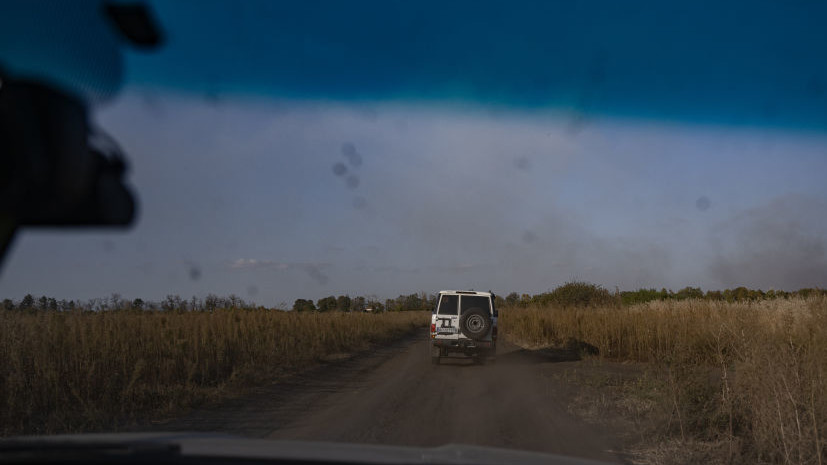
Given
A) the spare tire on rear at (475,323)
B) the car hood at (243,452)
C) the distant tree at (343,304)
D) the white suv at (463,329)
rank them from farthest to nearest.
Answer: the distant tree at (343,304) → the white suv at (463,329) → the spare tire on rear at (475,323) → the car hood at (243,452)

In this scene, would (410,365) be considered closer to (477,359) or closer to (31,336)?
(477,359)

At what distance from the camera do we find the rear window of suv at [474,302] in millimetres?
17125

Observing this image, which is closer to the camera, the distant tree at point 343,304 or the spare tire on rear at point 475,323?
the spare tire on rear at point 475,323

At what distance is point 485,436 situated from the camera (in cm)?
711

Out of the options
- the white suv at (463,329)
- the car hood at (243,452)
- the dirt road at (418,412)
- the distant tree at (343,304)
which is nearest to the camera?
the car hood at (243,452)

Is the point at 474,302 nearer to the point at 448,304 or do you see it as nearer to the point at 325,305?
the point at 448,304

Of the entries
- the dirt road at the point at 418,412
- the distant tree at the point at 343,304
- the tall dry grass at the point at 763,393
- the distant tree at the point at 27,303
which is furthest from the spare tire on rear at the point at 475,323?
the distant tree at the point at 343,304

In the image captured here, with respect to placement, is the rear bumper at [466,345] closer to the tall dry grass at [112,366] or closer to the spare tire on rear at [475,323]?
the spare tire on rear at [475,323]

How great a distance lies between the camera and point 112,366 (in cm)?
940

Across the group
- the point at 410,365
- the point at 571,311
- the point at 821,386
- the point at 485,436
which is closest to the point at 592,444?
the point at 485,436

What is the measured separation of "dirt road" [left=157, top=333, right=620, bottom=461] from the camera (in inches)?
273

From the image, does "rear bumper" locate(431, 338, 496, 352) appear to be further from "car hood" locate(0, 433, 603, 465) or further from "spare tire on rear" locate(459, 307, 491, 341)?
"car hood" locate(0, 433, 603, 465)

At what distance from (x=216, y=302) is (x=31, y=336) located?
9.55 m

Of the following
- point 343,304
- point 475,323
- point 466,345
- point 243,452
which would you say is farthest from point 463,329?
point 343,304
